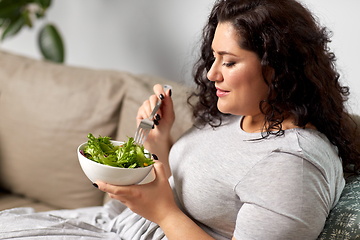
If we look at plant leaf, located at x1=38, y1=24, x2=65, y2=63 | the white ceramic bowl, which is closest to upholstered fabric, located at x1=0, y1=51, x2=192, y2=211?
plant leaf, located at x1=38, y1=24, x2=65, y2=63

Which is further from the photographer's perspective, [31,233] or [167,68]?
[167,68]

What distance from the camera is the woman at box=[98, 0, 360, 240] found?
69 cm

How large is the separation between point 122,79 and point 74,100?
23 centimetres

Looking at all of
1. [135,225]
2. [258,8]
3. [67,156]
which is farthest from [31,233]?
[258,8]

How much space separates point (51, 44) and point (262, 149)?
1.59 meters

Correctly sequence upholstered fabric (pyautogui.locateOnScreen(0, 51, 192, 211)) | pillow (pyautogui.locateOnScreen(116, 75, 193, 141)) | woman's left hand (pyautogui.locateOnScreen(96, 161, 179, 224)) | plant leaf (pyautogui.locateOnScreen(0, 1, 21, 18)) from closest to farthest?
woman's left hand (pyautogui.locateOnScreen(96, 161, 179, 224)), pillow (pyautogui.locateOnScreen(116, 75, 193, 141)), upholstered fabric (pyautogui.locateOnScreen(0, 51, 192, 211)), plant leaf (pyautogui.locateOnScreen(0, 1, 21, 18))

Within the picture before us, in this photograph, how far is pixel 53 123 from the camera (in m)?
1.42

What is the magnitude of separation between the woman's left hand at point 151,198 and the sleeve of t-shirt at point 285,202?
207 mm

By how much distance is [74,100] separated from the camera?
4.66ft

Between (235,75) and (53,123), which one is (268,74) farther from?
(53,123)

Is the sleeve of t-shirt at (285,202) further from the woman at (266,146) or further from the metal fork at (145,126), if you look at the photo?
the metal fork at (145,126)

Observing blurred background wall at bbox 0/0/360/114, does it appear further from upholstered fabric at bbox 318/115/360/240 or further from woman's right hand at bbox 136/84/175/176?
upholstered fabric at bbox 318/115/360/240

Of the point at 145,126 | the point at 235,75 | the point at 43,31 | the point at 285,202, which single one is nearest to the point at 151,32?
the point at 43,31

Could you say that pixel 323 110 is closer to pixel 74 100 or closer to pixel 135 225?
pixel 135 225
